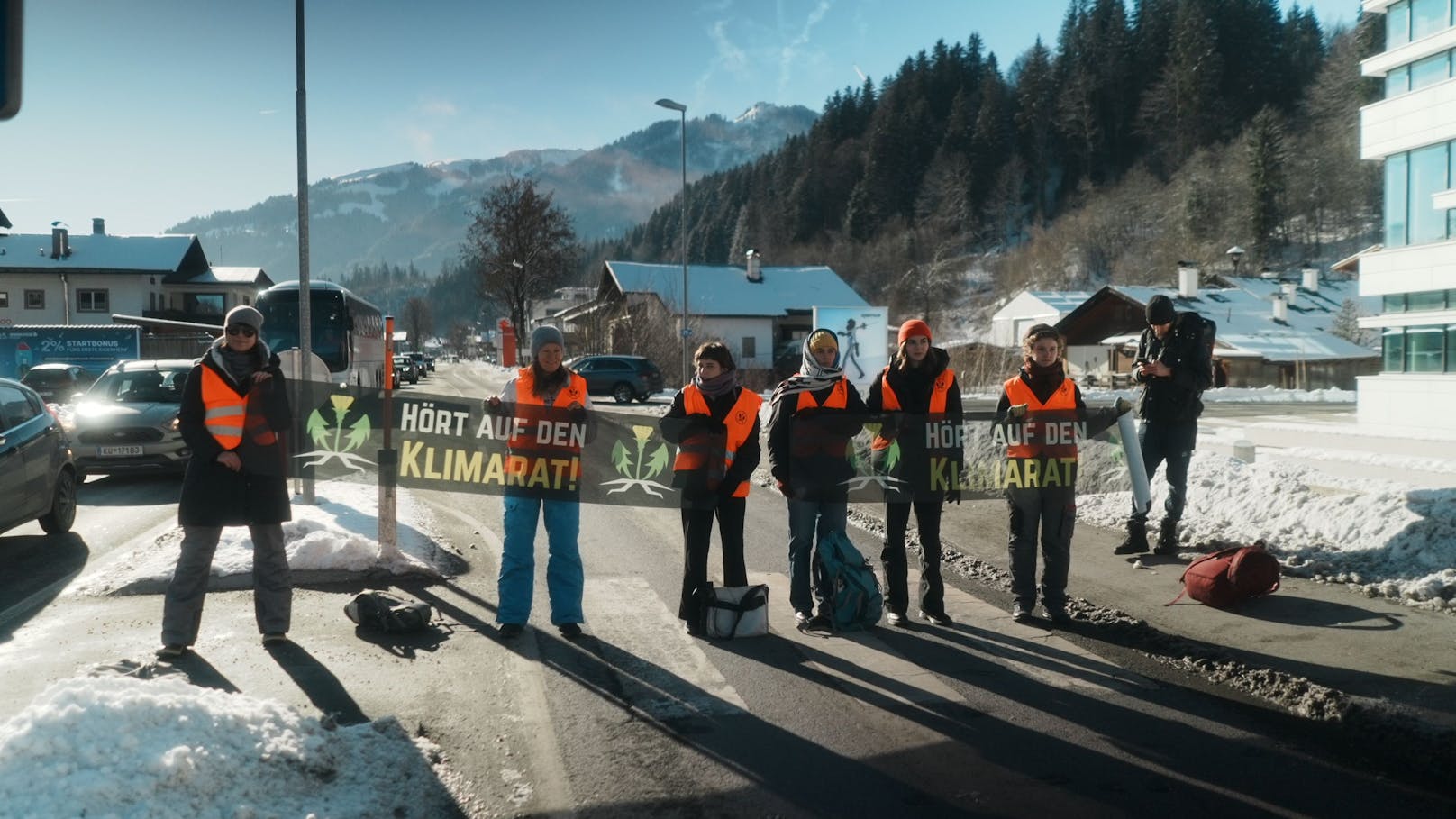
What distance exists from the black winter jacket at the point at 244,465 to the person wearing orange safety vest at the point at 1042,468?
4.91 metres

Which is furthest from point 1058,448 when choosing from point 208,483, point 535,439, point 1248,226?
point 1248,226

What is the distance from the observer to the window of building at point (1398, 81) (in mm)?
22128

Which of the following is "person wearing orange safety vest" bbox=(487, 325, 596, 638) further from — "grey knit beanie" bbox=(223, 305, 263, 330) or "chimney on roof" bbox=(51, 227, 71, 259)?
"chimney on roof" bbox=(51, 227, 71, 259)

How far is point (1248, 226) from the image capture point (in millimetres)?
86375

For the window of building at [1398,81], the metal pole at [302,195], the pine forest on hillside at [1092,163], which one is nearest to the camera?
the metal pole at [302,195]

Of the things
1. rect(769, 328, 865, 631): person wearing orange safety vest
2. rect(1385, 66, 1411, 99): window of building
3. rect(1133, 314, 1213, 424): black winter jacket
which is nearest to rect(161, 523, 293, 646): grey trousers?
rect(769, 328, 865, 631): person wearing orange safety vest

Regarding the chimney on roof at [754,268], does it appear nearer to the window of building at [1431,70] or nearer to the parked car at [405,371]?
the parked car at [405,371]

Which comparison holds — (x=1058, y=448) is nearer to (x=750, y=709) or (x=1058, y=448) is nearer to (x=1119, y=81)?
(x=750, y=709)

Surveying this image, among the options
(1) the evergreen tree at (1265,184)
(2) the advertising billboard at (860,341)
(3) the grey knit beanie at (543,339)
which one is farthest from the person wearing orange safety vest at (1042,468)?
(1) the evergreen tree at (1265,184)

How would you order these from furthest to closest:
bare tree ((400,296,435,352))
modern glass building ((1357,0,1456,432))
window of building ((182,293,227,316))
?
bare tree ((400,296,435,352))
window of building ((182,293,227,316))
modern glass building ((1357,0,1456,432))

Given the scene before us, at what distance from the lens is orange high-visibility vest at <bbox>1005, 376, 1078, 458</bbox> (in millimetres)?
7141

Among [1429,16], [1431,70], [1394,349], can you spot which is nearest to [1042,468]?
[1394,349]

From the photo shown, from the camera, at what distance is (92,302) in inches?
2419

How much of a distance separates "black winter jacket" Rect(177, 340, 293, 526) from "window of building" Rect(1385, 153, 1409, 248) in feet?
78.2
